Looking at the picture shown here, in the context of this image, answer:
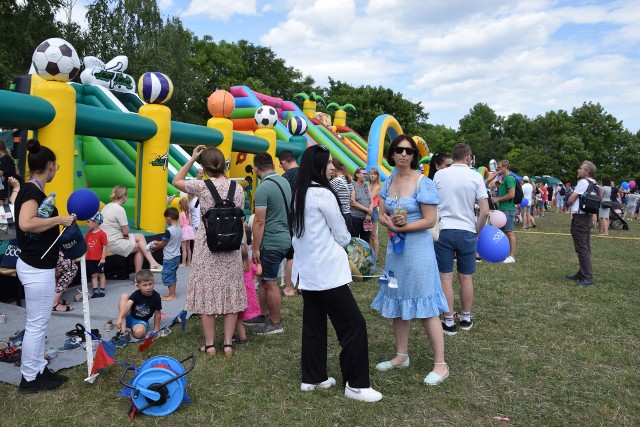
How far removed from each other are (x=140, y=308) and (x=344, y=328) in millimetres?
2198

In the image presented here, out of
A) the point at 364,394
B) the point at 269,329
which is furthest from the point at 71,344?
the point at 364,394

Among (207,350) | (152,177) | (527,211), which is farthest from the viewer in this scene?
(527,211)

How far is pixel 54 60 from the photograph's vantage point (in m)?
5.48

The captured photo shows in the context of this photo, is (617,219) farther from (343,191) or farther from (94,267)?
(94,267)

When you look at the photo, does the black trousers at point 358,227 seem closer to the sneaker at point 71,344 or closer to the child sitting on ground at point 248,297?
the child sitting on ground at point 248,297

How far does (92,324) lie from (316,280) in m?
2.82

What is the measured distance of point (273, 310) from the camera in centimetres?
470

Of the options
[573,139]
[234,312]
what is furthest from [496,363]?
[573,139]

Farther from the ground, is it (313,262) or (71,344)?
(313,262)

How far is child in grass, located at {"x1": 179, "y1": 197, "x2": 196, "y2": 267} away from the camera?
7677 millimetres

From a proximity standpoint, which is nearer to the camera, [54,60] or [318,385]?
[318,385]

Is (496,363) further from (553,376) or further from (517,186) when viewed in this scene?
(517,186)

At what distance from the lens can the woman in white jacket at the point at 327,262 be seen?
3.18 m

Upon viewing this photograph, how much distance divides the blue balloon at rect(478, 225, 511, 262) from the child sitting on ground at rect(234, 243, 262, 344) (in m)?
2.36
